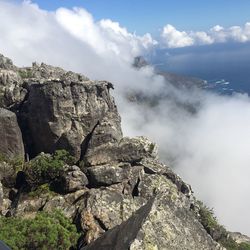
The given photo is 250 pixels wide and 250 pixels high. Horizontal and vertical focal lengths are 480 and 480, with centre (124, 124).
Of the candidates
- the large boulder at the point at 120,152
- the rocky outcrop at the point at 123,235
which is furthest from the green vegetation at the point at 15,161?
the rocky outcrop at the point at 123,235

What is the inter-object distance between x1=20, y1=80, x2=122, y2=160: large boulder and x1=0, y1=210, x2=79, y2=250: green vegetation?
19.2 metres

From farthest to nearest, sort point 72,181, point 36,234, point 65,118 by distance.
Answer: point 65,118 < point 72,181 < point 36,234

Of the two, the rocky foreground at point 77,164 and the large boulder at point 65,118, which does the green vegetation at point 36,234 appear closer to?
the rocky foreground at point 77,164

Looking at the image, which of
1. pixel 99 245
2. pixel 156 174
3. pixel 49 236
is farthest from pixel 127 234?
pixel 156 174

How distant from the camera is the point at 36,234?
3641 centimetres

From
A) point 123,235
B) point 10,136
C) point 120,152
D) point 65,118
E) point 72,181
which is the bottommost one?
point 123,235

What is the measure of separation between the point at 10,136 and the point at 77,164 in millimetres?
9168

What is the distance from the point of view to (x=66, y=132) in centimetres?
5856

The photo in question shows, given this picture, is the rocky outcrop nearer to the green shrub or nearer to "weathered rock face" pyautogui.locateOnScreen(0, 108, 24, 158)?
the green shrub

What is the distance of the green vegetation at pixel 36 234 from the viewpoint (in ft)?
117

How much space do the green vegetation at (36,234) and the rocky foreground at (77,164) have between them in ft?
7.98

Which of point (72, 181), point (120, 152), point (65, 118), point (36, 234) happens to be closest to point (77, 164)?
point (72, 181)

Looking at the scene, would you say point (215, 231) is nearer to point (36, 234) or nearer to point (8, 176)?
point (8, 176)

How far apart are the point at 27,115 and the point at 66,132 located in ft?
21.1
